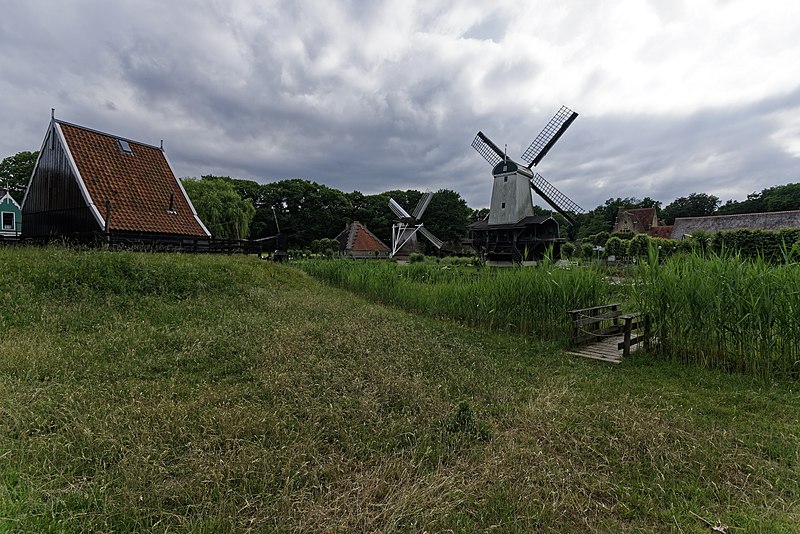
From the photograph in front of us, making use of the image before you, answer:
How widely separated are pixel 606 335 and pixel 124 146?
18.7 metres

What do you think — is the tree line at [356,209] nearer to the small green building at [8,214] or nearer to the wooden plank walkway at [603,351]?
the small green building at [8,214]

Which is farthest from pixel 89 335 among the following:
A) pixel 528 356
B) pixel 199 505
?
pixel 528 356

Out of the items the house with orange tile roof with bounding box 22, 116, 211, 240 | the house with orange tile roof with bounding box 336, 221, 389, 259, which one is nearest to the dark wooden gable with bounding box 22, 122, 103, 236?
the house with orange tile roof with bounding box 22, 116, 211, 240

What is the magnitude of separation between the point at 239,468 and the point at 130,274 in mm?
8377

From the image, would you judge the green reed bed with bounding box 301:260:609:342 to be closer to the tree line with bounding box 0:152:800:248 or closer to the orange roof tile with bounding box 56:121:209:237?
the orange roof tile with bounding box 56:121:209:237

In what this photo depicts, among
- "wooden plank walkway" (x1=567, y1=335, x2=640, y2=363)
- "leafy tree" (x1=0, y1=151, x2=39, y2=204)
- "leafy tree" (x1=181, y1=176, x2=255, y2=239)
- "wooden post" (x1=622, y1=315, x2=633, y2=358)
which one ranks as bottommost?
"wooden plank walkway" (x1=567, y1=335, x2=640, y2=363)

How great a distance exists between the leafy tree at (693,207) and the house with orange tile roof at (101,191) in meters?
68.1

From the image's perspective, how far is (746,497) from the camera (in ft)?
8.14

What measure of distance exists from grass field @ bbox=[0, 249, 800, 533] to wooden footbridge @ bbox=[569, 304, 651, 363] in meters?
0.47

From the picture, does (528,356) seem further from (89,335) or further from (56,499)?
(89,335)

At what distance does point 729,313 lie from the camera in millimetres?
5223

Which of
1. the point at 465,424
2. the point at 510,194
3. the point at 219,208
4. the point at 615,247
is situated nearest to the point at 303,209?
the point at 219,208

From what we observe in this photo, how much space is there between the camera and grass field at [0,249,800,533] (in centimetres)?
221

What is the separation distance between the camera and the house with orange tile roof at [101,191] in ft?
43.8
